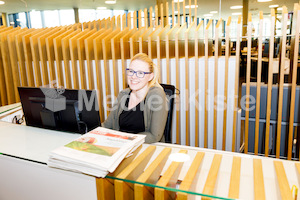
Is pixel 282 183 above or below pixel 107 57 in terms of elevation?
below

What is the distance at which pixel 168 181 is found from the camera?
1.01m

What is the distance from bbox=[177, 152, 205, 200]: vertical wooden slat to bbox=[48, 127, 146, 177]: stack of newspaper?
280 mm

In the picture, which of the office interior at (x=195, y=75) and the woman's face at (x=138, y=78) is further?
the office interior at (x=195, y=75)

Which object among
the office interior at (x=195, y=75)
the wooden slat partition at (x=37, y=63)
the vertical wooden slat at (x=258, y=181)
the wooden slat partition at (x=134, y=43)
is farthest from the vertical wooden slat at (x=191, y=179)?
the wooden slat partition at (x=37, y=63)

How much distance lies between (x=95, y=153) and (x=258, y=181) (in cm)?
→ 67

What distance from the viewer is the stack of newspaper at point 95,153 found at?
1.07 metres

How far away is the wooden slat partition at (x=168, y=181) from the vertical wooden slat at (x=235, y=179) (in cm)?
21

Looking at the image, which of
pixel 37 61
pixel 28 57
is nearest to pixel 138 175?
pixel 37 61

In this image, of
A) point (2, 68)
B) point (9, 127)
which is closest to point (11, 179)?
point (9, 127)

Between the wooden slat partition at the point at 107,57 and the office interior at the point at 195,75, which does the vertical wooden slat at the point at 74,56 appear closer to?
the office interior at the point at 195,75

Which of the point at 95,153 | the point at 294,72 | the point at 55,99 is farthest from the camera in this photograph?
the point at 294,72

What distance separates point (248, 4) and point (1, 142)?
11.4 metres

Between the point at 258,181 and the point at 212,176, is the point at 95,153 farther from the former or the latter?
the point at 258,181

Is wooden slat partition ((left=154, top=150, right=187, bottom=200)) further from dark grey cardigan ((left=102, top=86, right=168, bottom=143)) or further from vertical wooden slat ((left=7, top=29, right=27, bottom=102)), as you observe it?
vertical wooden slat ((left=7, top=29, right=27, bottom=102))
